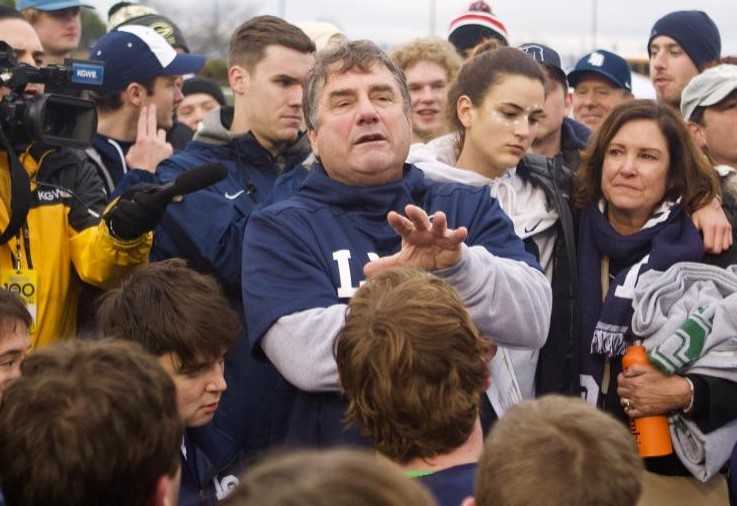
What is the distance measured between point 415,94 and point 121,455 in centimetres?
387

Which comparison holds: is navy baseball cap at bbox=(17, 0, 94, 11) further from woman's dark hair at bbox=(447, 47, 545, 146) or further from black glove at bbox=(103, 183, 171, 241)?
black glove at bbox=(103, 183, 171, 241)

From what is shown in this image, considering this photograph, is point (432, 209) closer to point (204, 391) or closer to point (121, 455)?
point (204, 391)

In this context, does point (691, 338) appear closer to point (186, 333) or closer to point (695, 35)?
point (186, 333)

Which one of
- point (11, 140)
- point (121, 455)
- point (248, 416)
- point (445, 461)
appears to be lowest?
point (248, 416)

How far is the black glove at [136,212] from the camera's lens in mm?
3820

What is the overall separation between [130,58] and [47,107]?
3.74 feet

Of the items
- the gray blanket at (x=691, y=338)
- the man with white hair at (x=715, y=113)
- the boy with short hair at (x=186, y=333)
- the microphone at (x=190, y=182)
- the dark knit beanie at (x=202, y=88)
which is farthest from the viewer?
the dark knit beanie at (x=202, y=88)

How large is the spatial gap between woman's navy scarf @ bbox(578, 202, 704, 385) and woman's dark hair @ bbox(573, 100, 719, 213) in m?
0.08

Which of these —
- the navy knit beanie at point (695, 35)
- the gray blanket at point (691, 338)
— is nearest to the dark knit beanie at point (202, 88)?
the navy knit beanie at point (695, 35)

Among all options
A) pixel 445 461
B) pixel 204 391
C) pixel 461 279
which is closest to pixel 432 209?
pixel 461 279

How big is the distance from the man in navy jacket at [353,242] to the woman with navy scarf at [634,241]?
747 mm

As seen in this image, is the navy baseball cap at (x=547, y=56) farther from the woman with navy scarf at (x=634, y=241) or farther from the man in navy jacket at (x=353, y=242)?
the man in navy jacket at (x=353, y=242)

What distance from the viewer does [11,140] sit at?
4.00 metres

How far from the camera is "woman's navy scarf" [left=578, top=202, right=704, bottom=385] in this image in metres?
4.27
